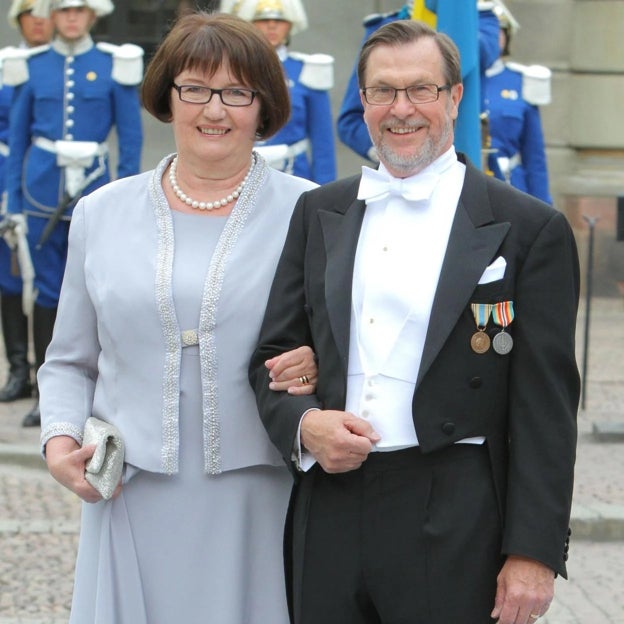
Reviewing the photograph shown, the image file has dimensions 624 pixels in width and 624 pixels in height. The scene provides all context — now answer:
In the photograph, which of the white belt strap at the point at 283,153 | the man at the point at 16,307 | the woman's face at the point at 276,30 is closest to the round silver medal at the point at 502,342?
the white belt strap at the point at 283,153

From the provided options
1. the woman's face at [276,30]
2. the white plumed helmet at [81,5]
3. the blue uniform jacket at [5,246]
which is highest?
the white plumed helmet at [81,5]

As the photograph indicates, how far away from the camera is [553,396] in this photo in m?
2.87

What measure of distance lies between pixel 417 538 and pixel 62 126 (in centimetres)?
527

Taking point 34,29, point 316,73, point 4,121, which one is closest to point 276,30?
point 316,73

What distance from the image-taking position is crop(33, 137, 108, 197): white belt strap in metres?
7.70

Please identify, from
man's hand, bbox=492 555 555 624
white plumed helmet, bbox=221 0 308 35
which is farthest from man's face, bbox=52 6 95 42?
man's hand, bbox=492 555 555 624

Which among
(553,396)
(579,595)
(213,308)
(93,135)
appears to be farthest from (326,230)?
(93,135)

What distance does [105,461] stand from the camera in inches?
125

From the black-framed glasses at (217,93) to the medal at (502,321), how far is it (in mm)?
760

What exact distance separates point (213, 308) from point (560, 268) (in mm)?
739

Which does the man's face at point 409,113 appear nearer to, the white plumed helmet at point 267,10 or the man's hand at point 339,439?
the man's hand at point 339,439

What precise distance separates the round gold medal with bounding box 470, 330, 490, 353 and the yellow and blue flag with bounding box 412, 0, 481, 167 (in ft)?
8.12

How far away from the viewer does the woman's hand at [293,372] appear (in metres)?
2.98

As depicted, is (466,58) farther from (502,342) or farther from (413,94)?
(502,342)
